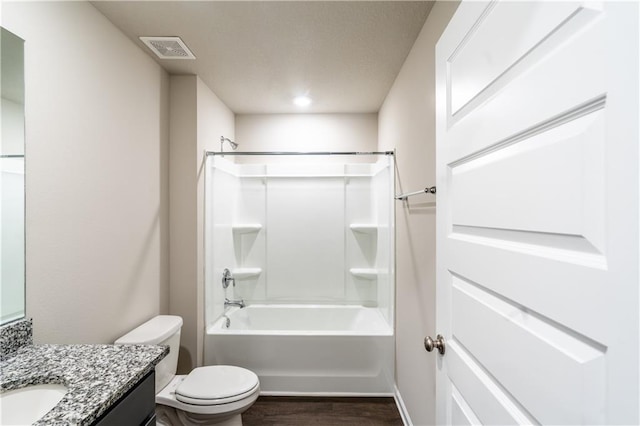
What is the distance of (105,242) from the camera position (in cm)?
165

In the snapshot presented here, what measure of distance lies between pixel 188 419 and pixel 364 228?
6.80ft

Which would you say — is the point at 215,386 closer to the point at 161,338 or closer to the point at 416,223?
the point at 161,338

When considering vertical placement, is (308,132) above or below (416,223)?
above

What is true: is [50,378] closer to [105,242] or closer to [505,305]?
[105,242]

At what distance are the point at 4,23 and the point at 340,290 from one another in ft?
9.43

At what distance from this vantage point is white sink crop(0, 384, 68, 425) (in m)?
0.91

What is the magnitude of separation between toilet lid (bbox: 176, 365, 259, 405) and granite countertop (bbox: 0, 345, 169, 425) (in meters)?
0.71

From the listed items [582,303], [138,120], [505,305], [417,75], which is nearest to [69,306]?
[138,120]

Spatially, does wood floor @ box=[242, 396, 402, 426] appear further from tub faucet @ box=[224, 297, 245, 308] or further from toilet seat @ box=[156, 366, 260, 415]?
tub faucet @ box=[224, 297, 245, 308]

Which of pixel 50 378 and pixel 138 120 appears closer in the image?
pixel 50 378

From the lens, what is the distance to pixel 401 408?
217 centimetres

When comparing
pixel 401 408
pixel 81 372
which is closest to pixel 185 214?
pixel 81 372

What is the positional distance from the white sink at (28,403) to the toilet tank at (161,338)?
0.73 m

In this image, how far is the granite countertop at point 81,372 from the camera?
2.60ft
